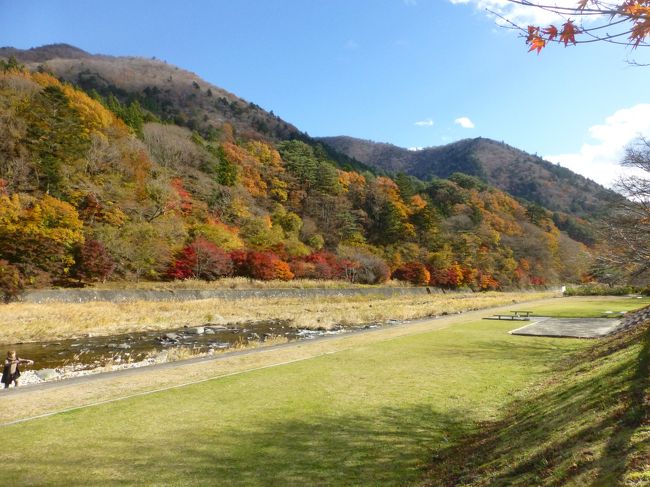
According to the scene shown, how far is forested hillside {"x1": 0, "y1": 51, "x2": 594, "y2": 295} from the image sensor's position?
112 ft

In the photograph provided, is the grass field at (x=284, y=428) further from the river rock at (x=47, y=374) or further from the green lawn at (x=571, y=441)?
the river rock at (x=47, y=374)

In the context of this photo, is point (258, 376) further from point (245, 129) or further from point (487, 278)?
point (245, 129)

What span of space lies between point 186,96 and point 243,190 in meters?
77.2

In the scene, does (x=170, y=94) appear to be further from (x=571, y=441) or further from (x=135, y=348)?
(x=571, y=441)

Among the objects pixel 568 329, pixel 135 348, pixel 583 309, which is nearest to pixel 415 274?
pixel 583 309

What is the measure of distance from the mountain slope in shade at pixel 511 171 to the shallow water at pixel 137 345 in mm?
134675

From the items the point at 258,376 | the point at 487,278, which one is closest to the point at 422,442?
the point at 258,376

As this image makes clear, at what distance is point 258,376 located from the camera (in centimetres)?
1077

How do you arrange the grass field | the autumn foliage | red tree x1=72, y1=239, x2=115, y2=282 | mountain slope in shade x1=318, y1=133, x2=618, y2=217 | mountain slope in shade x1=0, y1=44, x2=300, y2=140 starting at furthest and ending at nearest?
mountain slope in shade x1=318, y1=133, x2=618, y2=217 < mountain slope in shade x1=0, y1=44, x2=300, y2=140 < the autumn foliage < red tree x1=72, y1=239, x2=115, y2=282 < the grass field

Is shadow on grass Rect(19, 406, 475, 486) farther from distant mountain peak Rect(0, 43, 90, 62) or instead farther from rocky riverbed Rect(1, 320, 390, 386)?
distant mountain peak Rect(0, 43, 90, 62)

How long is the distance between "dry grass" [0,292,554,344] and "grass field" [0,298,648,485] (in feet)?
47.2

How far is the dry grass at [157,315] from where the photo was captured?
21.2 m

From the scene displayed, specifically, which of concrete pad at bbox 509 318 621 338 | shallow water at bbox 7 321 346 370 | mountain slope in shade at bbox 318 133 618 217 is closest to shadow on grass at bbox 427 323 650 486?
concrete pad at bbox 509 318 621 338

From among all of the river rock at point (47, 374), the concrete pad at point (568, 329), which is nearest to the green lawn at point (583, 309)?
the concrete pad at point (568, 329)
